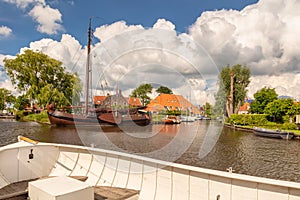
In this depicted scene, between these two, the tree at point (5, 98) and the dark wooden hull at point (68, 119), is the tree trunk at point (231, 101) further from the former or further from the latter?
the tree at point (5, 98)

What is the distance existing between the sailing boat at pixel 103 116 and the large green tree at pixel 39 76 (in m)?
6.27

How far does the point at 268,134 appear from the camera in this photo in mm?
27781

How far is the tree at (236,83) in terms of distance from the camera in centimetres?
5391

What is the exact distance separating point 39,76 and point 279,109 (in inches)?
1806

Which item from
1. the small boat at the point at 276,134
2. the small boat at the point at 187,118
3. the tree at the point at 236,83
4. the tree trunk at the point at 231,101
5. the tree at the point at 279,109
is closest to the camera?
the small boat at the point at 276,134

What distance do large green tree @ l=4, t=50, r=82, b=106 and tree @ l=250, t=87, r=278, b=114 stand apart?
38218mm

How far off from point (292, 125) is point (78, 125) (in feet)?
105

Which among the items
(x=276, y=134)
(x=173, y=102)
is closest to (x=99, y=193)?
(x=276, y=134)

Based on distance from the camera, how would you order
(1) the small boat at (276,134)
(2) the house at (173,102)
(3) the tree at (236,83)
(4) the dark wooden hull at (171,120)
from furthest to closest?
1. (3) the tree at (236,83)
2. (4) the dark wooden hull at (171,120)
3. (1) the small boat at (276,134)
4. (2) the house at (173,102)

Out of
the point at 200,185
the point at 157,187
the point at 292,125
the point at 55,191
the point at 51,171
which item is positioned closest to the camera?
the point at 55,191

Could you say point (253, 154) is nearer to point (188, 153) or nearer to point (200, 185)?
point (188, 153)

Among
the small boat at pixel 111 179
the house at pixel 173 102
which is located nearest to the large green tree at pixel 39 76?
the house at pixel 173 102

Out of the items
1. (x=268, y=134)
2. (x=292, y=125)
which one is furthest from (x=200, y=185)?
(x=292, y=125)

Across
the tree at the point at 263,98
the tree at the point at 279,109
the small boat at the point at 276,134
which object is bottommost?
the small boat at the point at 276,134
